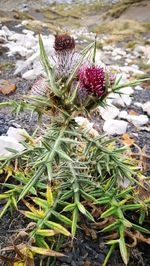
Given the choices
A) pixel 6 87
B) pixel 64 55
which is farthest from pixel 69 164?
pixel 6 87

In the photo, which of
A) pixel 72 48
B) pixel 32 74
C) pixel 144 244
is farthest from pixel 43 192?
pixel 32 74

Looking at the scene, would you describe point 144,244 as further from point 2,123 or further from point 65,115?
point 2,123

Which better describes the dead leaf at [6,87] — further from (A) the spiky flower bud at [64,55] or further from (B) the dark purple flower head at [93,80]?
(B) the dark purple flower head at [93,80]

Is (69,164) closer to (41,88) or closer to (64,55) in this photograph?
(41,88)

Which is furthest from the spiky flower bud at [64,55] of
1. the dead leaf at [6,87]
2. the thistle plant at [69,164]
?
the dead leaf at [6,87]

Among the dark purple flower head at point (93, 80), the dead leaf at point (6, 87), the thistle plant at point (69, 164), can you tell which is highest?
the dark purple flower head at point (93, 80)

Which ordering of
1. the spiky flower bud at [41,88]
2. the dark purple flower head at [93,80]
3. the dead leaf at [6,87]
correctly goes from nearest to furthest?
the dark purple flower head at [93,80], the spiky flower bud at [41,88], the dead leaf at [6,87]
